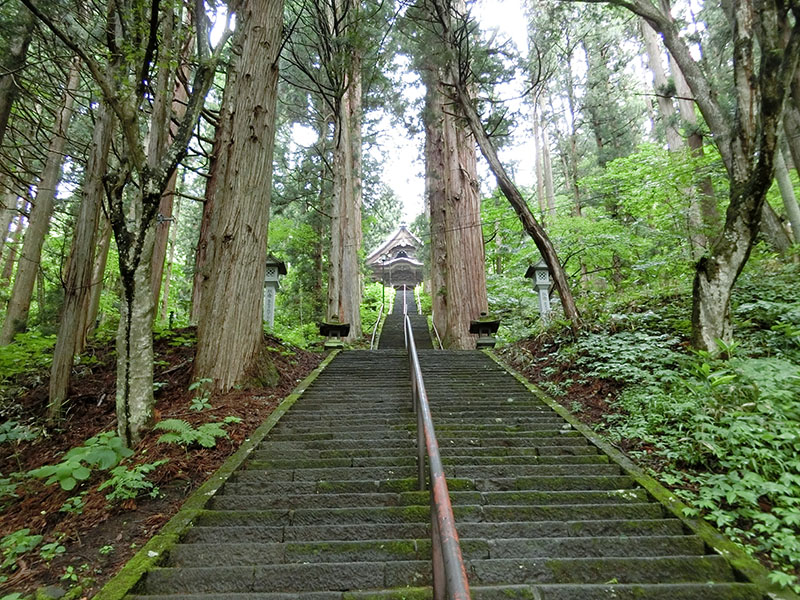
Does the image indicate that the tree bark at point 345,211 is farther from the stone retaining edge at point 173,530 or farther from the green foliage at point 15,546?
the green foliage at point 15,546

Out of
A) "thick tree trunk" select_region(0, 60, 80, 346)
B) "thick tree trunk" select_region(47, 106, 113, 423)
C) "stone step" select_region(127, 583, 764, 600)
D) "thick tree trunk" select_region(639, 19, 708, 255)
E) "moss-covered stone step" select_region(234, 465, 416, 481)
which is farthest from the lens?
"thick tree trunk" select_region(639, 19, 708, 255)

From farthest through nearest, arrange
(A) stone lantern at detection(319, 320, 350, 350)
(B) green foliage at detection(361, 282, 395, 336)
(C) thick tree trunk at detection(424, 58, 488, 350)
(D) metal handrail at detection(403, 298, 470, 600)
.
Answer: (B) green foliage at detection(361, 282, 395, 336)
(C) thick tree trunk at detection(424, 58, 488, 350)
(A) stone lantern at detection(319, 320, 350, 350)
(D) metal handrail at detection(403, 298, 470, 600)

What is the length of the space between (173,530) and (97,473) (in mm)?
1485

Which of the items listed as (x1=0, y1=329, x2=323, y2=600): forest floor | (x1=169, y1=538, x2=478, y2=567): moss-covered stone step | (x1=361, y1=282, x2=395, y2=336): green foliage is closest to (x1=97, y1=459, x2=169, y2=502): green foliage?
(x1=0, y1=329, x2=323, y2=600): forest floor

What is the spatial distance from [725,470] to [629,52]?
1867 cm

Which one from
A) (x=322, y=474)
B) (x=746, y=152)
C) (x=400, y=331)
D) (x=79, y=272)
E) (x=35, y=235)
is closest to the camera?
(x=322, y=474)

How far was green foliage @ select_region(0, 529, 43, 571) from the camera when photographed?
2.56 metres

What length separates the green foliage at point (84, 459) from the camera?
2863 mm

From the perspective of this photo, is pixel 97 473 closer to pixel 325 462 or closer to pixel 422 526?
pixel 325 462

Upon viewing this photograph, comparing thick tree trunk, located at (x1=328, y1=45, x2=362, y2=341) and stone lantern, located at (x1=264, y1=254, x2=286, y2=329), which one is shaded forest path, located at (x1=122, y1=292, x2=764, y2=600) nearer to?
stone lantern, located at (x1=264, y1=254, x2=286, y2=329)

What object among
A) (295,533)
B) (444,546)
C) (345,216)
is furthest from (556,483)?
(345,216)

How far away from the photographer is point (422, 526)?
9.46 feet

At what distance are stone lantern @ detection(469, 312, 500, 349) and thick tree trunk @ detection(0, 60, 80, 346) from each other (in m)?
8.68

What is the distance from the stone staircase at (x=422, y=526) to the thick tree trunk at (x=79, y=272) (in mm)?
3120
